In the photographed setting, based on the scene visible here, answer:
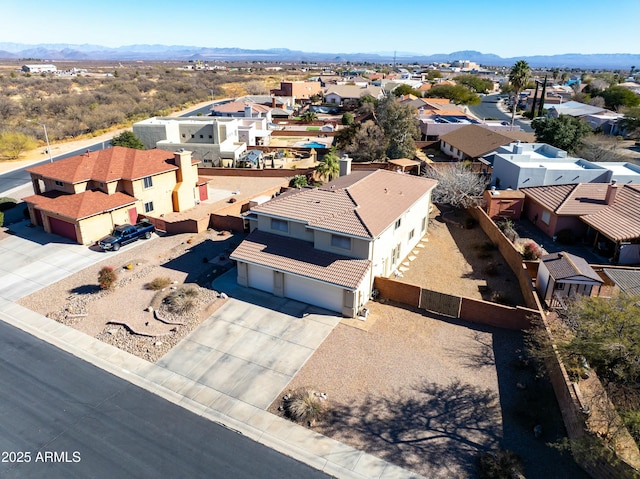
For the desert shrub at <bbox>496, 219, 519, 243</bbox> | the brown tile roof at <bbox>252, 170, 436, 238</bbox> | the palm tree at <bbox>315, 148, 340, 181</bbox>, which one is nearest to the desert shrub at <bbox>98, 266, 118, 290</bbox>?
the brown tile roof at <bbox>252, 170, 436, 238</bbox>

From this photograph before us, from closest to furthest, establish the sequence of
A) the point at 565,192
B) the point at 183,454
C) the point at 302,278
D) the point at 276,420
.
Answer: the point at 183,454
the point at 276,420
the point at 302,278
the point at 565,192

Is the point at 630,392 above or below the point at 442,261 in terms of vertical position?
above

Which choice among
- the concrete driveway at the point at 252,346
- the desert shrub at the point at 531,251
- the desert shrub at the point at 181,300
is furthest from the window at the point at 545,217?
the desert shrub at the point at 181,300

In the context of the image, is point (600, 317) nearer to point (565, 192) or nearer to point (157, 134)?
point (565, 192)

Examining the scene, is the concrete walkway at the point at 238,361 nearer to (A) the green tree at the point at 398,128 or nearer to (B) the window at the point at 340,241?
(B) the window at the point at 340,241

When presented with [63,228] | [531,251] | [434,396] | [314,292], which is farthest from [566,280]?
[63,228]

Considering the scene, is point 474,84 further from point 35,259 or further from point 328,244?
point 35,259

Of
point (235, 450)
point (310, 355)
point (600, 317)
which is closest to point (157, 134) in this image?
point (310, 355)

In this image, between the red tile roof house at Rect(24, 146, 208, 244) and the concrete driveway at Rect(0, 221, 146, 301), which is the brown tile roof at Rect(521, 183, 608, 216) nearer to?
the red tile roof house at Rect(24, 146, 208, 244)
